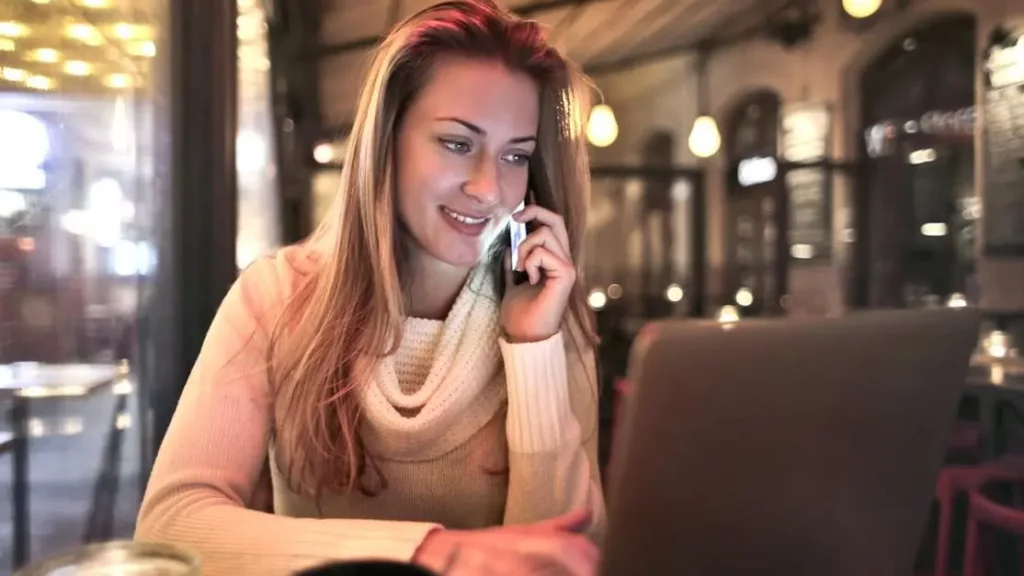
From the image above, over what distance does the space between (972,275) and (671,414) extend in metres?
4.25

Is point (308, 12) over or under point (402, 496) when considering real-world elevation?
over

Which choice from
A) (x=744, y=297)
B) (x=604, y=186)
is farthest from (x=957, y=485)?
(x=604, y=186)

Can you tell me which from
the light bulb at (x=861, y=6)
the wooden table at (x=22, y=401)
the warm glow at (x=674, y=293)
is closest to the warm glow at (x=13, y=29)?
the wooden table at (x=22, y=401)

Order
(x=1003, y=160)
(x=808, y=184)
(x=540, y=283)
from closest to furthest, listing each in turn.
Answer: (x=540, y=283), (x=1003, y=160), (x=808, y=184)

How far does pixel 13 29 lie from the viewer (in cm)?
116

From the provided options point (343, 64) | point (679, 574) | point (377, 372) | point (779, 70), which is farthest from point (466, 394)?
point (779, 70)

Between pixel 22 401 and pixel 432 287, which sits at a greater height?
pixel 432 287

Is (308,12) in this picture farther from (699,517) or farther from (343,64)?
(699,517)

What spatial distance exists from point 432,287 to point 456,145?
7.8 inches

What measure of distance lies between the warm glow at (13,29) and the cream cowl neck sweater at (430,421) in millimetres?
512

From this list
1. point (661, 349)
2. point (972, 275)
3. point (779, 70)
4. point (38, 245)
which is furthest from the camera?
point (779, 70)

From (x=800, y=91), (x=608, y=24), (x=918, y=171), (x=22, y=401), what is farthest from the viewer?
(x=608, y=24)

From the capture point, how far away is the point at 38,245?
1.24 meters

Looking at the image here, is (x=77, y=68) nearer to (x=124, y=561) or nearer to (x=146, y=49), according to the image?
(x=146, y=49)
